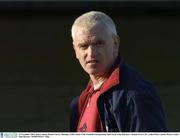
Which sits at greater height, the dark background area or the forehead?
the forehead

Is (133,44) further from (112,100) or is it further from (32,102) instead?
(112,100)

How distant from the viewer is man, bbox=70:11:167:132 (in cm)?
246

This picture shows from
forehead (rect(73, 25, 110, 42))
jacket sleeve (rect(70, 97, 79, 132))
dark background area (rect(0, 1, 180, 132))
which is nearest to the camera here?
forehead (rect(73, 25, 110, 42))

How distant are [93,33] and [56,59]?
17.2 feet

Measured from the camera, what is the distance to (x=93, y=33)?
2545 mm

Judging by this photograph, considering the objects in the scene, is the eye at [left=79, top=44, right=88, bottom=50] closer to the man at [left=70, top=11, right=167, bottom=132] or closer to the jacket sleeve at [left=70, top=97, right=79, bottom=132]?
the man at [left=70, top=11, right=167, bottom=132]

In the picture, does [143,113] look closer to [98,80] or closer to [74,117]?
[98,80]

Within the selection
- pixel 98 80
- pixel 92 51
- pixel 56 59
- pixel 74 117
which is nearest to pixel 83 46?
pixel 92 51

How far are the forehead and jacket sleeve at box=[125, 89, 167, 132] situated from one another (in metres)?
0.23

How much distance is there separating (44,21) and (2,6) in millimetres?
507

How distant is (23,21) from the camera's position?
771 centimetres

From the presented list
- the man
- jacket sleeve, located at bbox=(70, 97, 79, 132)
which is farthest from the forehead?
jacket sleeve, located at bbox=(70, 97, 79, 132)

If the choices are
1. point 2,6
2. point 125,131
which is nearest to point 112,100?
point 125,131

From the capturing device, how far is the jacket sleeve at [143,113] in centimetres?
244
